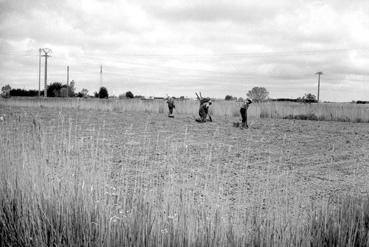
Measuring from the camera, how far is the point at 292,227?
3.66m

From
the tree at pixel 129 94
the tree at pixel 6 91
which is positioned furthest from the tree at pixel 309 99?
the tree at pixel 6 91

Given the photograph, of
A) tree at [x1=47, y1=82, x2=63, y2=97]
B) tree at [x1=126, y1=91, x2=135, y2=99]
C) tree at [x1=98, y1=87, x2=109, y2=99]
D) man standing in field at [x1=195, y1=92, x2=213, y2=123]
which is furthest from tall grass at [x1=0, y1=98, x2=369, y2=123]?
tree at [x1=47, y1=82, x2=63, y2=97]

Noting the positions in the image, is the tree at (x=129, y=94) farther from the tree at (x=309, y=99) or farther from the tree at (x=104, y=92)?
the tree at (x=309, y=99)

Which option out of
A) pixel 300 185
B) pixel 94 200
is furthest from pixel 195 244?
pixel 300 185

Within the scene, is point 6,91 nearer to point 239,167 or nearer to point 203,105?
point 203,105

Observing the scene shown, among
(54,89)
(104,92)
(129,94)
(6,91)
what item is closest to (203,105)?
(104,92)

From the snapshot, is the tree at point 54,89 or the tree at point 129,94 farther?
the tree at point 54,89

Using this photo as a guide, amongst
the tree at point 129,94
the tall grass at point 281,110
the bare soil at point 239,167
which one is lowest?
the bare soil at point 239,167

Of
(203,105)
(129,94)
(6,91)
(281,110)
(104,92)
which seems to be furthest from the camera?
(6,91)

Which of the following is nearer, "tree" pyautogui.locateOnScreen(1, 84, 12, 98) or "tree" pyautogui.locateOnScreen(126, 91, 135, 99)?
"tree" pyautogui.locateOnScreen(1, 84, 12, 98)

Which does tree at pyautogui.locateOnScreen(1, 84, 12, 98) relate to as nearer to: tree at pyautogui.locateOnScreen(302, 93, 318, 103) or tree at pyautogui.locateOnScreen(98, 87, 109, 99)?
tree at pyautogui.locateOnScreen(98, 87, 109, 99)

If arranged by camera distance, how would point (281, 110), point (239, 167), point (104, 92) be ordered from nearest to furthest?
point (239, 167), point (281, 110), point (104, 92)

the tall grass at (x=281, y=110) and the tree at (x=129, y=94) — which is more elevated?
the tree at (x=129, y=94)

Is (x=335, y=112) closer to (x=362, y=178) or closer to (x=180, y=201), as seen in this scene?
(x=362, y=178)
